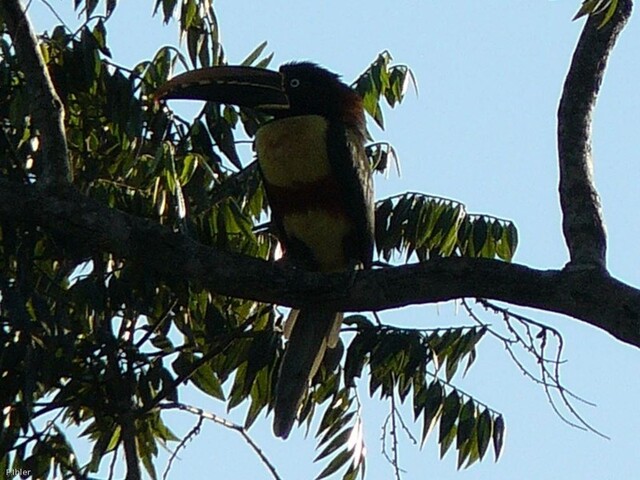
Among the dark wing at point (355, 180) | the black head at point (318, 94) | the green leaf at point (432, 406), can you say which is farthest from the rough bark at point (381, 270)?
the black head at point (318, 94)

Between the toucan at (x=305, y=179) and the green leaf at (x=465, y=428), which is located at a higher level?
the toucan at (x=305, y=179)

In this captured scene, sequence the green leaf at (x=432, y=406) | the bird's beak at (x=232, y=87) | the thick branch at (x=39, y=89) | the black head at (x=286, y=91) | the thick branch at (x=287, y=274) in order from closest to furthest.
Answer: the thick branch at (x=287, y=274) < the thick branch at (x=39, y=89) < the green leaf at (x=432, y=406) < the bird's beak at (x=232, y=87) < the black head at (x=286, y=91)

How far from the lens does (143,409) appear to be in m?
5.87

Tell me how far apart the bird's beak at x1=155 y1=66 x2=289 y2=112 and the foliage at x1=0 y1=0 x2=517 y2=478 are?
0.24 feet

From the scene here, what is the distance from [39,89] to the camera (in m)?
5.62

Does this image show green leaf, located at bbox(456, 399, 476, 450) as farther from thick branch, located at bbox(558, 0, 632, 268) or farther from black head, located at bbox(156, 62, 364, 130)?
black head, located at bbox(156, 62, 364, 130)

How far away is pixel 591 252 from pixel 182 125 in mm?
2094

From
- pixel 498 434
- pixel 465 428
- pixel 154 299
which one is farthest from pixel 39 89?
pixel 498 434

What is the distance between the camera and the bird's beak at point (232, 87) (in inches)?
249

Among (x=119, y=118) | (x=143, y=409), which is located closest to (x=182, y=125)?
(x=119, y=118)

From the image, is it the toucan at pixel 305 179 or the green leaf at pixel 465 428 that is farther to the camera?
the toucan at pixel 305 179

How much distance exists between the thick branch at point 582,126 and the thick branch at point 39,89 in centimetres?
180

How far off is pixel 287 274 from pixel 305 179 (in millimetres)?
1368

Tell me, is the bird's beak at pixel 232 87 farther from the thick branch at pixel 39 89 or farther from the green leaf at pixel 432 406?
the green leaf at pixel 432 406
